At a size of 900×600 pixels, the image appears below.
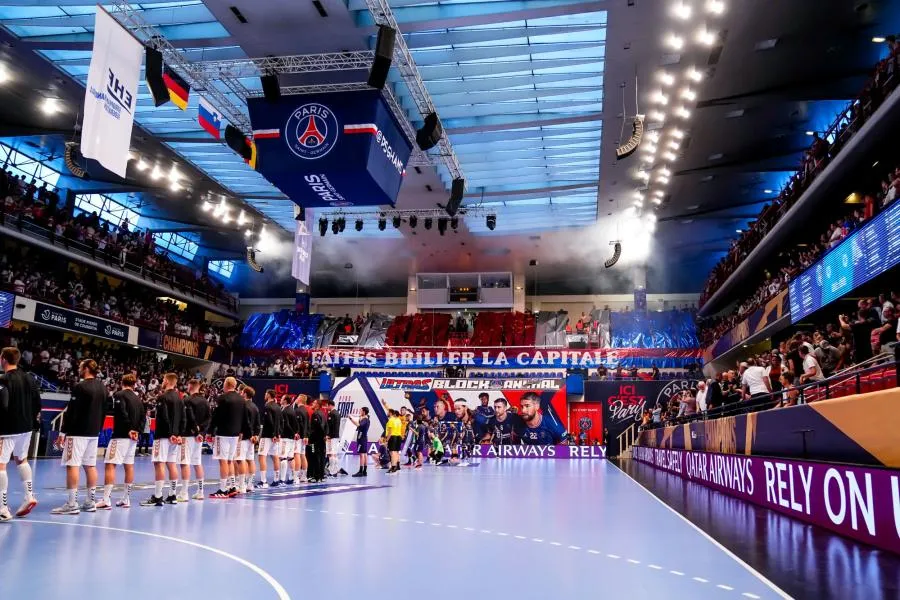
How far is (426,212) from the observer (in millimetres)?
26250

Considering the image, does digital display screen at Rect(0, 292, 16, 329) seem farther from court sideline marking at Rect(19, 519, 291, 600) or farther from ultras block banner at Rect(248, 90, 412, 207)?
court sideline marking at Rect(19, 519, 291, 600)

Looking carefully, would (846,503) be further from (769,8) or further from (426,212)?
(426,212)

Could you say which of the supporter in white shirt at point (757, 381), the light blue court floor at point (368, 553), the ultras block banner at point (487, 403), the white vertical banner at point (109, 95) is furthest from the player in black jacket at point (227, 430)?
the ultras block banner at point (487, 403)

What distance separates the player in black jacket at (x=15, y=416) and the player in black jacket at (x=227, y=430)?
2.85 metres

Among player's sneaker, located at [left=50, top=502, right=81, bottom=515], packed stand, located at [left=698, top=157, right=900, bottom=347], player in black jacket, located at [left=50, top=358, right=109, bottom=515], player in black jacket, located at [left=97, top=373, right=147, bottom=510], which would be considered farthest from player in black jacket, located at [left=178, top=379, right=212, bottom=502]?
packed stand, located at [left=698, top=157, right=900, bottom=347]

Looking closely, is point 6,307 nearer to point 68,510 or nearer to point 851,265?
point 68,510

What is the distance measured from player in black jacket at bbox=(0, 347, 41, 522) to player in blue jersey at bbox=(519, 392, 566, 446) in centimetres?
2264

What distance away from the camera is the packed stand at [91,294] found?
24.9 m

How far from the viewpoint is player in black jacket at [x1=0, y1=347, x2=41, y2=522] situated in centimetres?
712

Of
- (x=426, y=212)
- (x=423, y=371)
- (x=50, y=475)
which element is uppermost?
(x=426, y=212)

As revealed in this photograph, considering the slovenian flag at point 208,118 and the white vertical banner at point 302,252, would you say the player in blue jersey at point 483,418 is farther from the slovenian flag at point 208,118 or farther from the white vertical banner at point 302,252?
the slovenian flag at point 208,118

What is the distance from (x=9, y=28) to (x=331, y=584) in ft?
55.3

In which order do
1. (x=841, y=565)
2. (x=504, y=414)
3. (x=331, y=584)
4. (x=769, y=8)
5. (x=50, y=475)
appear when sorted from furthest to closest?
(x=504, y=414) < (x=769, y=8) < (x=50, y=475) < (x=841, y=565) < (x=331, y=584)

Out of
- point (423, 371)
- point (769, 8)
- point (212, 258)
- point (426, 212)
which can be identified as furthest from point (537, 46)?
point (212, 258)
